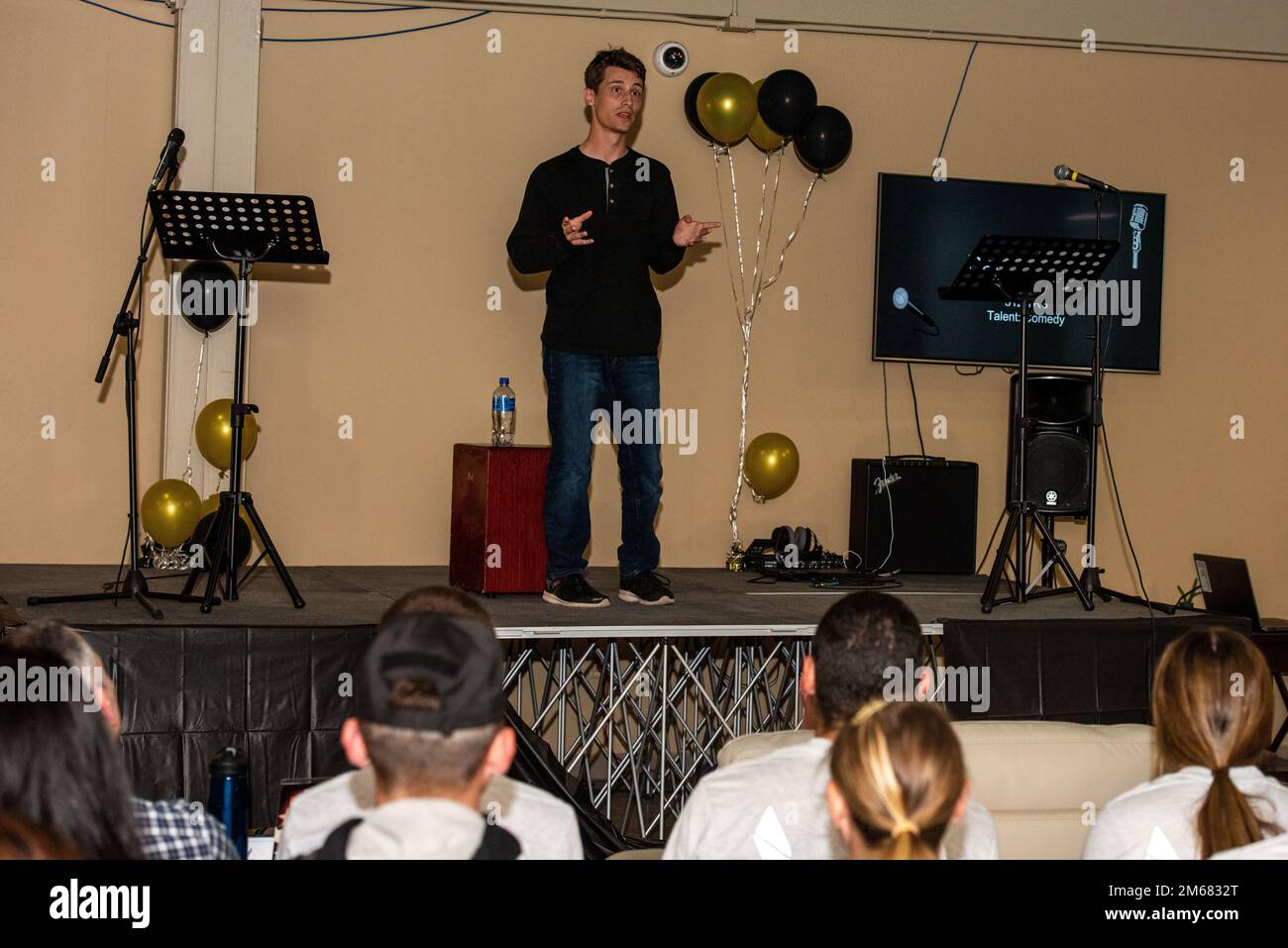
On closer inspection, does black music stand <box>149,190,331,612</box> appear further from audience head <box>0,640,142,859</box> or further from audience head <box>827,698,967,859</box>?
audience head <box>827,698,967,859</box>

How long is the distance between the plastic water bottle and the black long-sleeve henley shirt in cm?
52

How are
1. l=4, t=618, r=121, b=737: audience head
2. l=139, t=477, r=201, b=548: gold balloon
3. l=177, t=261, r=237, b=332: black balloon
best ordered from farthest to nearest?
l=177, t=261, r=237, b=332: black balloon
l=139, t=477, r=201, b=548: gold balloon
l=4, t=618, r=121, b=737: audience head

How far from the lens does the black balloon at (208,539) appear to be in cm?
439

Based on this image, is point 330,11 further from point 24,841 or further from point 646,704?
point 24,841

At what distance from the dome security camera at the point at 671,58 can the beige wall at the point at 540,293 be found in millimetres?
65

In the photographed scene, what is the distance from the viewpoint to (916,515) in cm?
580

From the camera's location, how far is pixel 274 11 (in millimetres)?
5469

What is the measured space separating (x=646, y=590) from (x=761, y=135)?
2.31 m

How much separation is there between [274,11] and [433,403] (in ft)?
5.73

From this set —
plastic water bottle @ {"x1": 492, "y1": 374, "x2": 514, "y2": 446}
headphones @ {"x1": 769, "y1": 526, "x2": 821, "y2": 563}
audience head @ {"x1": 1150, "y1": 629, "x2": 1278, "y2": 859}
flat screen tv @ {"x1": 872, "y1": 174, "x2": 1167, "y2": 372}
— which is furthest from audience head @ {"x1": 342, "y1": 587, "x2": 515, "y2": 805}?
flat screen tv @ {"x1": 872, "y1": 174, "x2": 1167, "y2": 372}

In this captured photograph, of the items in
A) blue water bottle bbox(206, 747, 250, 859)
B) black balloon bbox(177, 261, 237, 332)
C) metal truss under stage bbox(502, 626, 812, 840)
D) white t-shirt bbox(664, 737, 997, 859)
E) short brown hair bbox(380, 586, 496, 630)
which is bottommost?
metal truss under stage bbox(502, 626, 812, 840)

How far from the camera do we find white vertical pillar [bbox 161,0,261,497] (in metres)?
5.34

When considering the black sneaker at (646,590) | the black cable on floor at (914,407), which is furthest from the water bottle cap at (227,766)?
the black cable on floor at (914,407)

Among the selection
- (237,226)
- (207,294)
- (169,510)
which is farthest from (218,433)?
(237,226)
